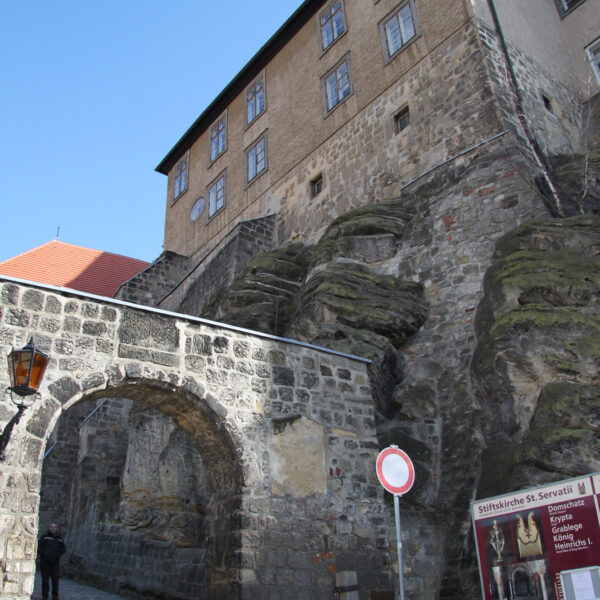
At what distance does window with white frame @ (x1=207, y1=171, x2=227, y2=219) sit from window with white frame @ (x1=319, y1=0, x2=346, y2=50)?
517 cm

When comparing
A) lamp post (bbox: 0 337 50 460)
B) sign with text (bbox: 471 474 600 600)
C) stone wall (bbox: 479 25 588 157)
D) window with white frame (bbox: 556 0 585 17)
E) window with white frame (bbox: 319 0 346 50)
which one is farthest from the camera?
window with white frame (bbox: 319 0 346 50)

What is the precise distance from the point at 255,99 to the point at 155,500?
13142 mm

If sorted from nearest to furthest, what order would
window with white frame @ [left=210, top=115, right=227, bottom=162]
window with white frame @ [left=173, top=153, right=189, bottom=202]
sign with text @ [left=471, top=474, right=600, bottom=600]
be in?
sign with text @ [left=471, top=474, right=600, bottom=600]
window with white frame @ [left=210, top=115, right=227, bottom=162]
window with white frame @ [left=173, top=153, right=189, bottom=202]

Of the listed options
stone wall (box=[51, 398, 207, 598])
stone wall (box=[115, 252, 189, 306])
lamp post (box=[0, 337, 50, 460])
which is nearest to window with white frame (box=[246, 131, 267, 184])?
stone wall (box=[115, 252, 189, 306])

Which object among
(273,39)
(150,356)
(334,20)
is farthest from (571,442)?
(273,39)

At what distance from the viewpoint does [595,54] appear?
582 inches

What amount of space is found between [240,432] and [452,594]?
2.90 metres

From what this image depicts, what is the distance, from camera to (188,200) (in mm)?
20797

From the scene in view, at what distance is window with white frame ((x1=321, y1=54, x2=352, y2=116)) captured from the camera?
14.9 m

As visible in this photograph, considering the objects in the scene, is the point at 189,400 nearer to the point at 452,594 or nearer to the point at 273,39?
the point at 452,594

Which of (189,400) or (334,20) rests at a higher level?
(334,20)

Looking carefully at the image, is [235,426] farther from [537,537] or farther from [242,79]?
[242,79]

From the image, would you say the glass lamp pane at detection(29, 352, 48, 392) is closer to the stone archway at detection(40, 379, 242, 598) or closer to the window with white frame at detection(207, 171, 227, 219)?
the stone archway at detection(40, 379, 242, 598)

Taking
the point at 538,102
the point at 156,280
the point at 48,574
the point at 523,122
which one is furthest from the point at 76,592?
the point at 538,102
